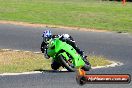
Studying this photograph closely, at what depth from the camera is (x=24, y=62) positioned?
13.3 metres

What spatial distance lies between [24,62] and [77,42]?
21.3ft

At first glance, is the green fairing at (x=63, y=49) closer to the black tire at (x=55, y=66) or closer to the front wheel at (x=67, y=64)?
the front wheel at (x=67, y=64)

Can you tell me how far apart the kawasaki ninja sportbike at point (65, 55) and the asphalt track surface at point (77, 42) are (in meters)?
0.18

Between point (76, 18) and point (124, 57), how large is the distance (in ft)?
43.7

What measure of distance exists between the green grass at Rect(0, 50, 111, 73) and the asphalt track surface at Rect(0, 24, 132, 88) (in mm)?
734

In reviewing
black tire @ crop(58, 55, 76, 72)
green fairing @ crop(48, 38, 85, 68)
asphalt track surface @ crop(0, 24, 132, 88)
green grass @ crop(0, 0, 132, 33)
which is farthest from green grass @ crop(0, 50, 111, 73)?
green grass @ crop(0, 0, 132, 33)

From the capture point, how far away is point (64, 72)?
37.7ft

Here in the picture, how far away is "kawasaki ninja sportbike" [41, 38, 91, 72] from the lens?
36.3 ft

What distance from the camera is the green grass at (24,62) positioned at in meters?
12.1

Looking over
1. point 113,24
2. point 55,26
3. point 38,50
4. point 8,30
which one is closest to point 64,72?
point 38,50

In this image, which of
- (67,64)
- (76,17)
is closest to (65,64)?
(67,64)

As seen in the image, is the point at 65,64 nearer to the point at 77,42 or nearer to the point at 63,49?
the point at 63,49

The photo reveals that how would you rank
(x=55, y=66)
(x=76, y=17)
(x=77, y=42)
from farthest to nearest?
(x=76, y=17) < (x=77, y=42) < (x=55, y=66)

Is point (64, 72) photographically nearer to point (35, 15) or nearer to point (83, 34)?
point (83, 34)
